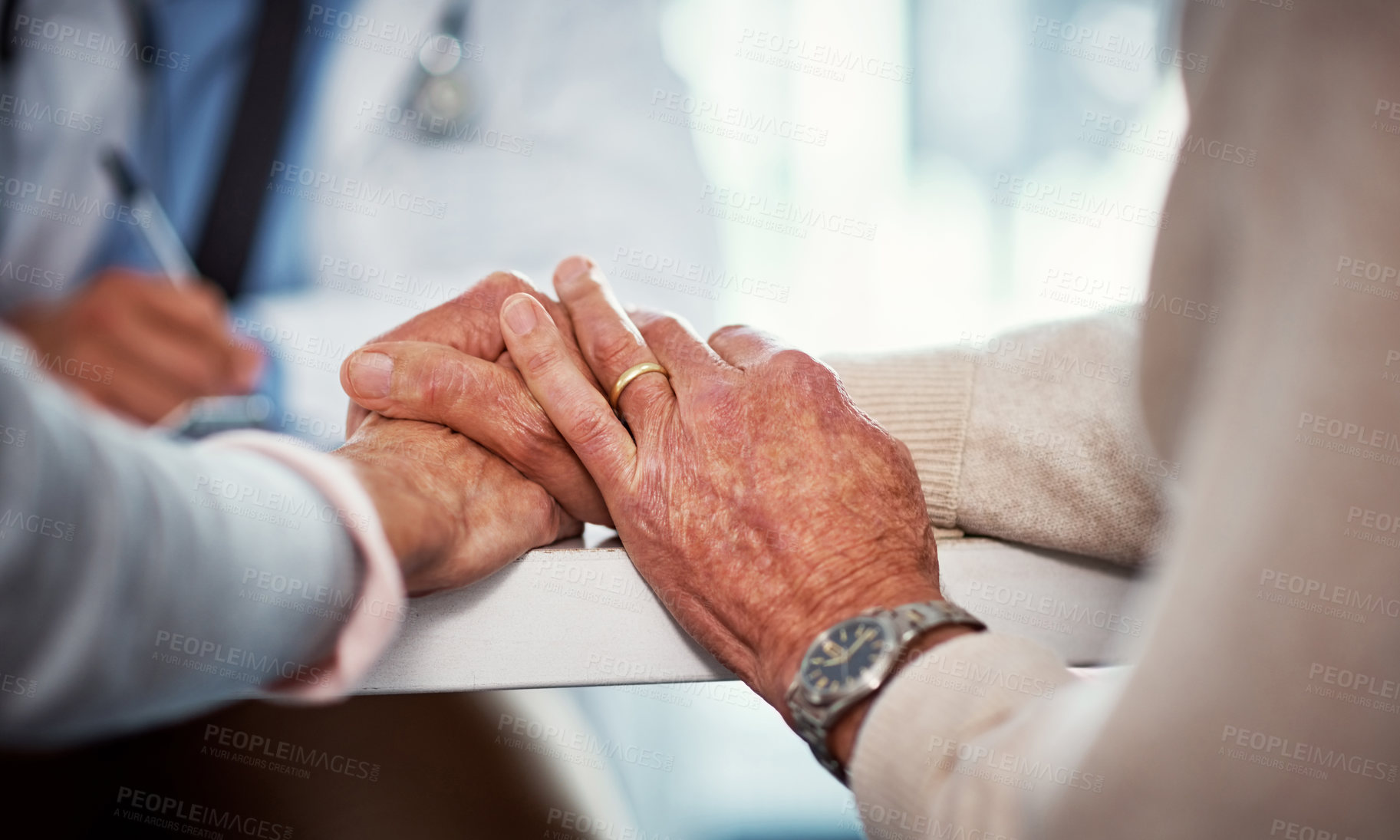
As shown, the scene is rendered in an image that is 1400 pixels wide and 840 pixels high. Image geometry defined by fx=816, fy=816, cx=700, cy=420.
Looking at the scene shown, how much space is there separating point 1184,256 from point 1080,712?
8.7 inches

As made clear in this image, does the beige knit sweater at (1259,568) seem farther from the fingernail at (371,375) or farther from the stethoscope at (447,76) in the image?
the stethoscope at (447,76)

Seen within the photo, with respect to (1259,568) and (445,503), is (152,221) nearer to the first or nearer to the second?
(445,503)

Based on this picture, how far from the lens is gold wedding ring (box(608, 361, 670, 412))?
0.51 metres

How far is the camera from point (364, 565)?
14.8 inches

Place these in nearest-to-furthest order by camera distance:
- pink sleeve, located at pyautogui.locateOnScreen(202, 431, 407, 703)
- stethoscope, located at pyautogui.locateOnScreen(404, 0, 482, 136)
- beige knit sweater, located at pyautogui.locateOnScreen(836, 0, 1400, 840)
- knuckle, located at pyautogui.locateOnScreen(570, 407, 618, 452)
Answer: beige knit sweater, located at pyautogui.locateOnScreen(836, 0, 1400, 840) < pink sleeve, located at pyautogui.locateOnScreen(202, 431, 407, 703) < knuckle, located at pyautogui.locateOnScreen(570, 407, 618, 452) < stethoscope, located at pyautogui.locateOnScreen(404, 0, 482, 136)

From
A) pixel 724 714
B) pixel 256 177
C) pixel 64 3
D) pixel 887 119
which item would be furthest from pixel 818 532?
pixel 64 3

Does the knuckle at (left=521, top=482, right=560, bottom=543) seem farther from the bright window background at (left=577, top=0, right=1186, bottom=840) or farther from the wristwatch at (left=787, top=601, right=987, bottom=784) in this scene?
the bright window background at (left=577, top=0, right=1186, bottom=840)

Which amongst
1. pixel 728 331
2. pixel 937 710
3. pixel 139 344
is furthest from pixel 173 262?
pixel 937 710

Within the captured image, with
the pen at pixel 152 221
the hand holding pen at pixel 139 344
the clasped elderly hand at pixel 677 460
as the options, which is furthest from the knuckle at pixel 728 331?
the pen at pixel 152 221

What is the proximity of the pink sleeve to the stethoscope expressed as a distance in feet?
4.90

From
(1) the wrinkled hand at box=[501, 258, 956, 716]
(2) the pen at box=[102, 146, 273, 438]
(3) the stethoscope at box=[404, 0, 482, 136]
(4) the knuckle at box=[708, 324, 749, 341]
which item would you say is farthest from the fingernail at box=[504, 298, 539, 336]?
(3) the stethoscope at box=[404, 0, 482, 136]

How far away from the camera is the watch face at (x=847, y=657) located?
15.0 inches

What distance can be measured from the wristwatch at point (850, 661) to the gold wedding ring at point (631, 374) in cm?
20

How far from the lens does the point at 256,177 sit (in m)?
1.73
